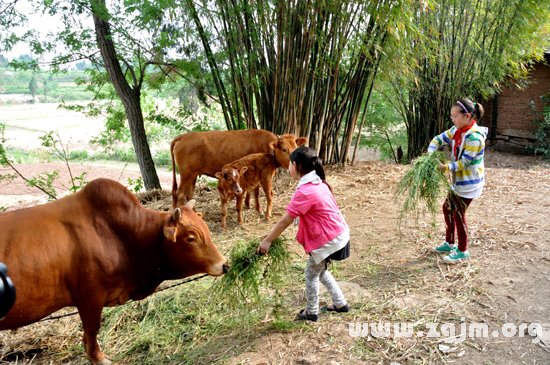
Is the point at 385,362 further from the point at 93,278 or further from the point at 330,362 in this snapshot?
the point at 93,278

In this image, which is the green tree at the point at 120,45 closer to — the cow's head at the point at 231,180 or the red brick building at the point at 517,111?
the cow's head at the point at 231,180

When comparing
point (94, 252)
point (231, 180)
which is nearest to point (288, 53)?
point (231, 180)

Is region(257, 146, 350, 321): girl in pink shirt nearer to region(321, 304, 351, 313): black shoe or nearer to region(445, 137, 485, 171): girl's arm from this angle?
region(321, 304, 351, 313): black shoe

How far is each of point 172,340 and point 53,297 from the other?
79 centimetres

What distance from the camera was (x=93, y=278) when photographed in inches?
95.0

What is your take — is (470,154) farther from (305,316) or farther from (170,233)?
(170,233)

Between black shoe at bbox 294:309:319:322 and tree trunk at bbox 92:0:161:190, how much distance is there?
202 inches

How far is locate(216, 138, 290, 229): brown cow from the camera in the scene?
15.1 ft

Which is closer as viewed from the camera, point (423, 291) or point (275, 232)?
point (275, 232)

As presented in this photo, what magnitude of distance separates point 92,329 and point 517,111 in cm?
1141

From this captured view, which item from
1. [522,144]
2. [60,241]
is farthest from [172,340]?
[522,144]

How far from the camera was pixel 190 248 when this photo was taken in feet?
8.36

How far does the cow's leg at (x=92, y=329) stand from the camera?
2432mm

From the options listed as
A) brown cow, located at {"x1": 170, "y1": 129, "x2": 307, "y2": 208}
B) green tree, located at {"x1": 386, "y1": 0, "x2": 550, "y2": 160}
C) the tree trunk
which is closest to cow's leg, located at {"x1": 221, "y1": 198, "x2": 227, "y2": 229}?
brown cow, located at {"x1": 170, "y1": 129, "x2": 307, "y2": 208}
